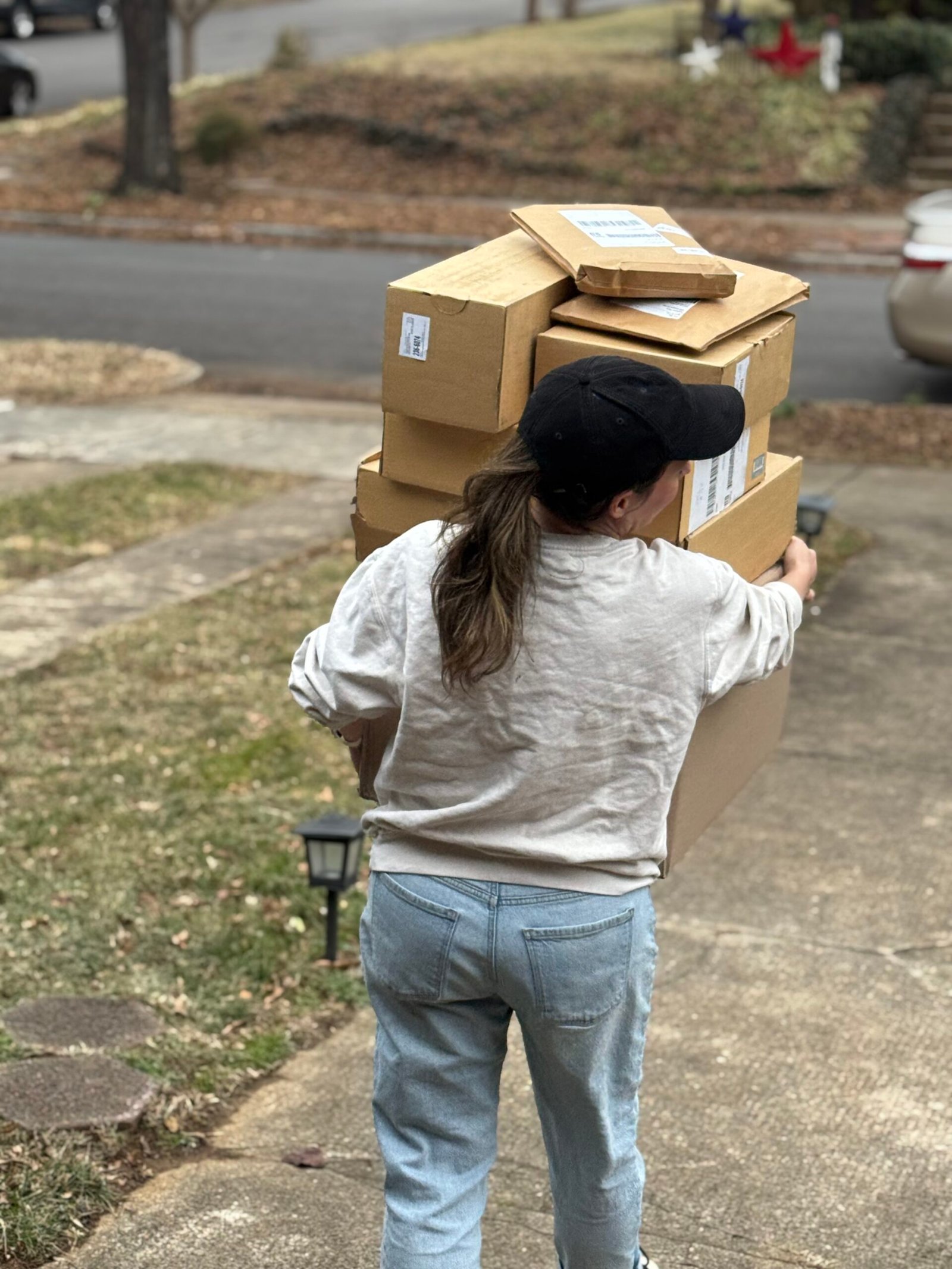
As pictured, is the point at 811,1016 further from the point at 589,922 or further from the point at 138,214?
the point at 138,214

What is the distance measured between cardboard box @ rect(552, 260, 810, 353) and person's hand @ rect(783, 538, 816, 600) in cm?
40

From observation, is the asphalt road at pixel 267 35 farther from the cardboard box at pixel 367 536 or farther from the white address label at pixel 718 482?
the white address label at pixel 718 482

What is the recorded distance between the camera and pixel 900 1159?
3.46 meters

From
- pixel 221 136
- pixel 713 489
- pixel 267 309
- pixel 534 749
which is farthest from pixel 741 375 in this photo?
pixel 221 136

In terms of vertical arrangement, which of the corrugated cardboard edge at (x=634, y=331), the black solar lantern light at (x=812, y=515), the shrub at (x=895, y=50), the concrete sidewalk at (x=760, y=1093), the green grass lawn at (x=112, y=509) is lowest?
the green grass lawn at (x=112, y=509)

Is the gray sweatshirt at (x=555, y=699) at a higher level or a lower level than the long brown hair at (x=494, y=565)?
lower

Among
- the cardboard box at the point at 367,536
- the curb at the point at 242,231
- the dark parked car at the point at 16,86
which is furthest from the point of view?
the dark parked car at the point at 16,86

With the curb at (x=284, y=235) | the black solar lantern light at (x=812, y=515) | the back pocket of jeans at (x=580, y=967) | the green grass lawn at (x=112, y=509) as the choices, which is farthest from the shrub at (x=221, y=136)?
the back pocket of jeans at (x=580, y=967)

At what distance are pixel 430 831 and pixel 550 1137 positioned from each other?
0.53m

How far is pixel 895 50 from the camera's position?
72.2 feet

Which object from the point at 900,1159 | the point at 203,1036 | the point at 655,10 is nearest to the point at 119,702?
the point at 203,1036

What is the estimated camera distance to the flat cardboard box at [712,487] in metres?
2.78

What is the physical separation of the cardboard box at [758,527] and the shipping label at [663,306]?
0.36 meters

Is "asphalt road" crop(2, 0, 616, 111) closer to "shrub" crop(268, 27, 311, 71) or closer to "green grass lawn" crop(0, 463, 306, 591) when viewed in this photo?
"shrub" crop(268, 27, 311, 71)
